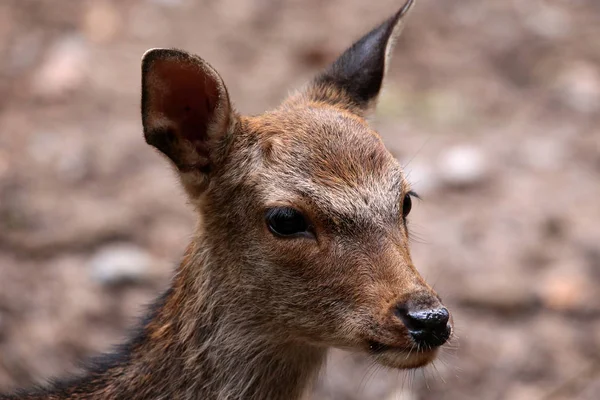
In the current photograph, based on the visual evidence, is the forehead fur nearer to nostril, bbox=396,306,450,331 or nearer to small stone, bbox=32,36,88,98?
nostril, bbox=396,306,450,331

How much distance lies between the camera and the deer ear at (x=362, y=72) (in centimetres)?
529

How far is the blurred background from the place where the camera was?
698 centimetres

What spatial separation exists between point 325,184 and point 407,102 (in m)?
5.22

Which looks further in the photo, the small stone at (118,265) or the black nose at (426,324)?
the small stone at (118,265)

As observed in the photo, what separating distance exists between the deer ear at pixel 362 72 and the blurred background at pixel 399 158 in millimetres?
1756

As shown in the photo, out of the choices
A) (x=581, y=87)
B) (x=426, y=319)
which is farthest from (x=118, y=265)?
(x=581, y=87)

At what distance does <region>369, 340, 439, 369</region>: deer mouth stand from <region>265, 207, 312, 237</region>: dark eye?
0.58 metres

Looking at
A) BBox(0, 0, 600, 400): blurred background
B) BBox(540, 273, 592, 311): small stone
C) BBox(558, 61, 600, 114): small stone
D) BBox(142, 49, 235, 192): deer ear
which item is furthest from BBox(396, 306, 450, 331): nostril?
BBox(558, 61, 600, 114): small stone

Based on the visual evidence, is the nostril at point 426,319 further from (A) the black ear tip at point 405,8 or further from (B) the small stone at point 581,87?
(B) the small stone at point 581,87

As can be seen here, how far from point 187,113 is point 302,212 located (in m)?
0.77

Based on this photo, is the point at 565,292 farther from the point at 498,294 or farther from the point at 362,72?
the point at 362,72

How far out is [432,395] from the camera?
22.1ft

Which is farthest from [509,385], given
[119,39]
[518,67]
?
[119,39]

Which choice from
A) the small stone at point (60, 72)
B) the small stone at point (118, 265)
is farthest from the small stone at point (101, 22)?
the small stone at point (118, 265)
